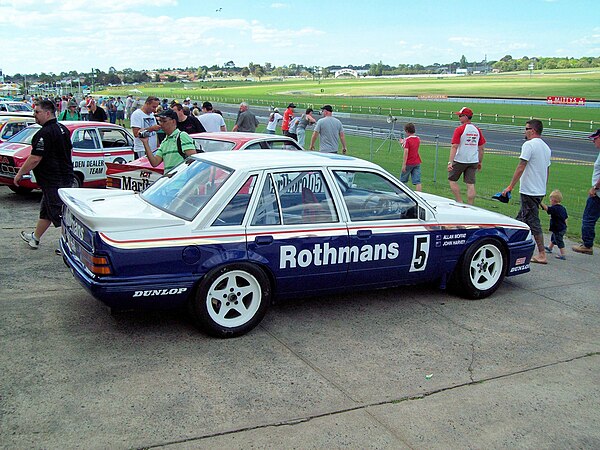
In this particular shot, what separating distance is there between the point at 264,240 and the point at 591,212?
547cm

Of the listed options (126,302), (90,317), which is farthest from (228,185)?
(90,317)

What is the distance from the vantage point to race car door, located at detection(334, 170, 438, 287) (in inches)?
224

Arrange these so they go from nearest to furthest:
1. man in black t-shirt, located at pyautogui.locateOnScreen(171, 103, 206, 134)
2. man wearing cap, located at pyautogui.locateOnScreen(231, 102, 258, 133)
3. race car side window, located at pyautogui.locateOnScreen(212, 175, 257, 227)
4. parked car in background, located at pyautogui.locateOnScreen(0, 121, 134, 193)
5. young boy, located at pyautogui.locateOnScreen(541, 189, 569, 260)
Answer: race car side window, located at pyautogui.locateOnScreen(212, 175, 257, 227)
young boy, located at pyautogui.locateOnScreen(541, 189, 569, 260)
parked car in background, located at pyautogui.locateOnScreen(0, 121, 134, 193)
man in black t-shirt, located at pyautogui.locateOnScreen(171, 103, 206, 134)
man wearing cap, located at pyautogui.locateOnScreen(231, 102, 258, 133)

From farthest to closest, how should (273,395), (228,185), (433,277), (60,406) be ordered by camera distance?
(433,277) → (228,185) → (273,395) → (60,406)

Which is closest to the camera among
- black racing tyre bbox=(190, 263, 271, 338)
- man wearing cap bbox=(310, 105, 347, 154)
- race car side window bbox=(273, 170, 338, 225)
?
black racing tyre bbox=(190, 263, 271, 338)

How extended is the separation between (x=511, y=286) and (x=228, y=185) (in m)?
3.68

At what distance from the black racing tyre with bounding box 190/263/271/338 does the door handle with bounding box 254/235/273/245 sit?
0.21m

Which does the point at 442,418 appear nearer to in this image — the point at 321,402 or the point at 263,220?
the point at 321,402

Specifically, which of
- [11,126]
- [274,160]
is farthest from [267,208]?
[11,126]

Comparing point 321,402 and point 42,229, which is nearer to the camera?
point 321,402

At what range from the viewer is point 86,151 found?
37.8 ft

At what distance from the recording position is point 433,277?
623 centimetres

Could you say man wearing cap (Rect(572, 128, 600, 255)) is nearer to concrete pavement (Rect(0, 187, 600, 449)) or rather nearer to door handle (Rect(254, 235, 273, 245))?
concrete pavement (Rect(0, 187, 600, 449))

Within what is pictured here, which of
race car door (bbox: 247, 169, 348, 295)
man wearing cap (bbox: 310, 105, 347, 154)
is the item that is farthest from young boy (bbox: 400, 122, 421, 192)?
race car door (bbox: 247, 169, 348, 295)
